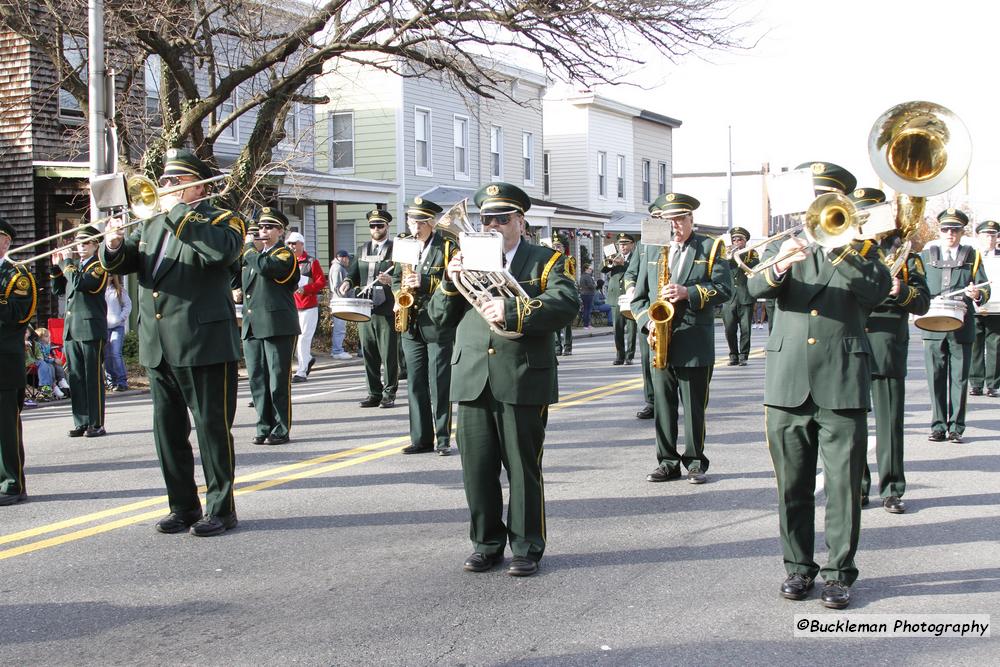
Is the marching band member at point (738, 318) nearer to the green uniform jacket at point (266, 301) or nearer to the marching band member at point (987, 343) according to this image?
the marching band member at point (987, 343)

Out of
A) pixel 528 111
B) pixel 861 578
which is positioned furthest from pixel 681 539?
pixel 528 111

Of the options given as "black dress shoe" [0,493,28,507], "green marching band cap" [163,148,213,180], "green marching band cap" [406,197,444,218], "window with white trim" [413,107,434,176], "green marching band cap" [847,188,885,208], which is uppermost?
"window with white trim" [413,107,434,176]

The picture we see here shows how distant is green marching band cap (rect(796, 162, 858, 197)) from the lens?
5.67 metres

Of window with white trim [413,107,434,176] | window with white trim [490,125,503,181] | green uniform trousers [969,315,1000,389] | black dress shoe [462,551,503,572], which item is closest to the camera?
black dress shoe [462,551,503,572]

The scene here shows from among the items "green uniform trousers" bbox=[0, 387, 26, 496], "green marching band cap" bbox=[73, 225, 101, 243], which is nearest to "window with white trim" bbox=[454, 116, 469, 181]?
"green marching band cap" bbox=[73, 225, 101, 243]

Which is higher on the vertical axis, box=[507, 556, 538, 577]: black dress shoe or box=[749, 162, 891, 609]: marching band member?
box=[749, 162, 891, 609]: marching band member

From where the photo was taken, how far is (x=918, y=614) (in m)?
5.21

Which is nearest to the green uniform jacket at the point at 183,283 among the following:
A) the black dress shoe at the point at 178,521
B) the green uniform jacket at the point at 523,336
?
the black dress shoe at the point at 178,521

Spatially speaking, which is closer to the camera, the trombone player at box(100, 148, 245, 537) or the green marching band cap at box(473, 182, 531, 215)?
the green marching band cap at box(473, 182, 531, 215)

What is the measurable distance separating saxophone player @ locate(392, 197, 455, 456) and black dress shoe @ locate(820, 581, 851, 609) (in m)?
4.79

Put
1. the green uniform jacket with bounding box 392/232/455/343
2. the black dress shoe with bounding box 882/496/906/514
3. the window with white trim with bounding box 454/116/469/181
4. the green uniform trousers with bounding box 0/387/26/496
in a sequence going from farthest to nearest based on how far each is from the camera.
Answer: the window with white trim with bounding box 454/116/469/181 → the green uniform jacket with bounding box 392/232/455/343 → the green uniform trousers with bounding box 0/387/26/496 → the black dress shoe with bounding box 882/496/906/514

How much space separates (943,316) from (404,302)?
464 cm

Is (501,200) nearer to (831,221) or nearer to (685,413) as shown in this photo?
(831,221)

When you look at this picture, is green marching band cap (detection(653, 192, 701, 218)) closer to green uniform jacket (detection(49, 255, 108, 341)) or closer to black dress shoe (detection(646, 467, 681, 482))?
black dress shoe (detection(646, 467, 681, 482))
